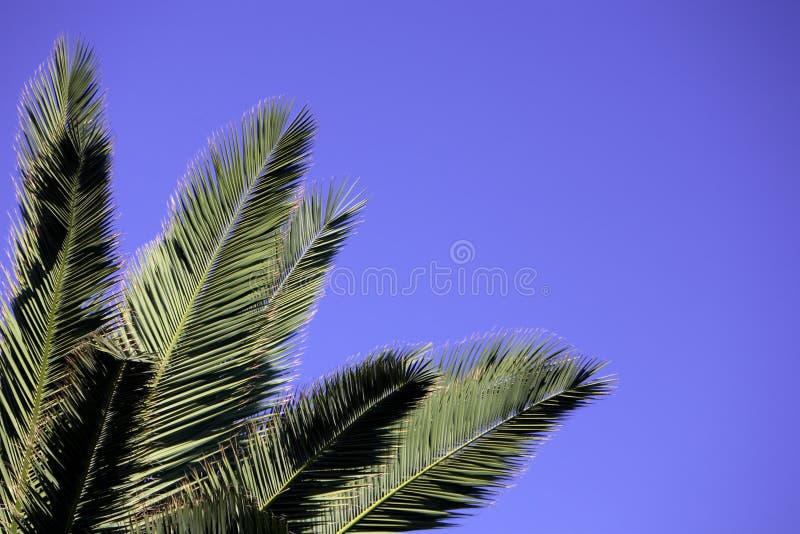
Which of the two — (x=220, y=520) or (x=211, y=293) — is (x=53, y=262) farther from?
(x=220, y=520)

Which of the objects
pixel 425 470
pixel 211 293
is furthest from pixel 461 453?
pixel 211 293

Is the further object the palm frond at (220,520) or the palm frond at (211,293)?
the palm frond at (211,293)

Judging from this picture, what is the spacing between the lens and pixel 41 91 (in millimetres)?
5285

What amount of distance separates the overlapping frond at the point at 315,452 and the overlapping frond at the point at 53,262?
955mm

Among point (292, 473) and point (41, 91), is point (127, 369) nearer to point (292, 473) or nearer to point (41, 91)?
point (292, 473)

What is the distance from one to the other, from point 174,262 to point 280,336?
0.98 meters

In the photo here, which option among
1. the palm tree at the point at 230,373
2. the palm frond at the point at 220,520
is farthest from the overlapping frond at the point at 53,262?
the palm frond at the point at 220,520

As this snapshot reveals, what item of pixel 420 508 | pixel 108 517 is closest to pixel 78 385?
pixel 108 517

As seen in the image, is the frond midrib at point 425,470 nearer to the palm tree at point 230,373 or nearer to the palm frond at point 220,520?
the palm tree at point 230,373

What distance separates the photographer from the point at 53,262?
4883 millimetres

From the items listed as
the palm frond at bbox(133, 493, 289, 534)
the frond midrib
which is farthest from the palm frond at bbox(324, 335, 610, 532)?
the palm frond at bbox(133, 493, 289, 534)

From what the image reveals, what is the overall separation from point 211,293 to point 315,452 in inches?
42.3

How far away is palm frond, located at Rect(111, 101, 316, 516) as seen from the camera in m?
4.77

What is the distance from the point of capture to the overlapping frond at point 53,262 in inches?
179
